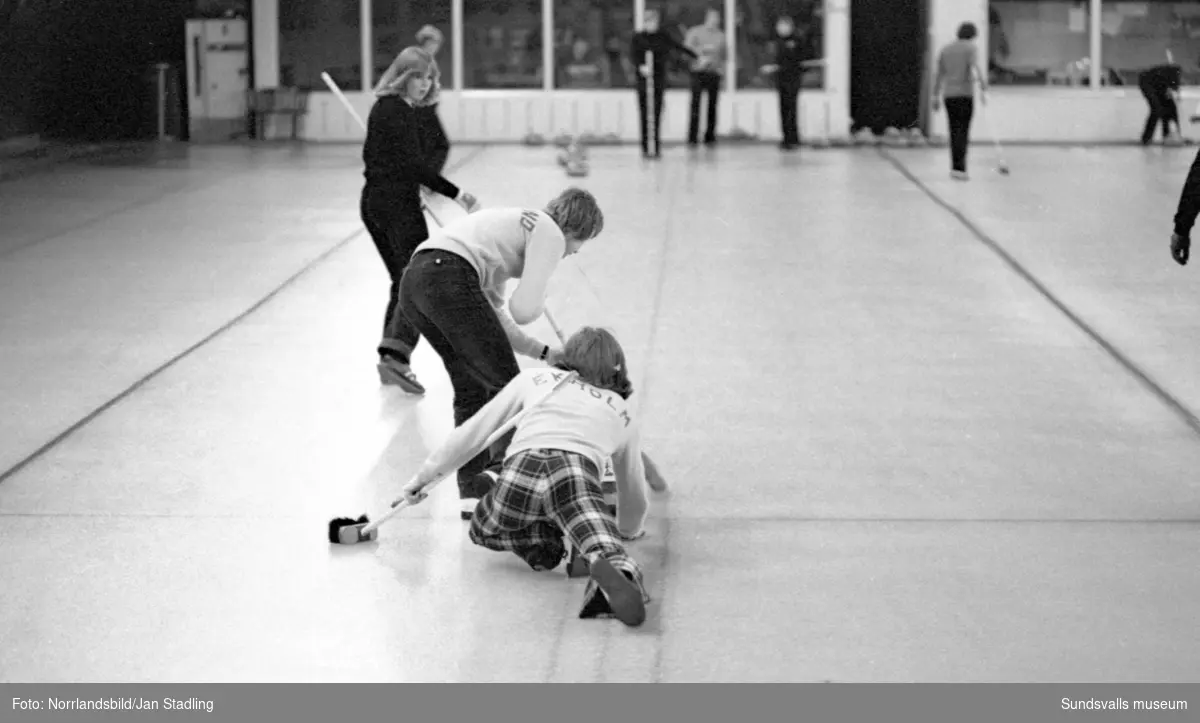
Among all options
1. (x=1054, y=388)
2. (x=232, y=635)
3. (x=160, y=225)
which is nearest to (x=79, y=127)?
(x=160, y=225)

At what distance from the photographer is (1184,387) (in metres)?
10.2

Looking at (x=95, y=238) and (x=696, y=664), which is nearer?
(x=696, y=664)

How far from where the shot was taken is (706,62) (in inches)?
1001

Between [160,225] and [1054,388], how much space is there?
996 centimetres

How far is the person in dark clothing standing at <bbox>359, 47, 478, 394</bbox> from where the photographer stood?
9500mm

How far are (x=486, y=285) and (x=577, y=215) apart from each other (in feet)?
1.90

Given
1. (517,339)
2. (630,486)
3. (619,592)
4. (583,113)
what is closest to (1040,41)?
(583,113)

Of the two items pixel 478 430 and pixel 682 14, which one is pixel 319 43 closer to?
pixel 682 14

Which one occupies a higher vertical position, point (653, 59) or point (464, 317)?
point (653, 59)

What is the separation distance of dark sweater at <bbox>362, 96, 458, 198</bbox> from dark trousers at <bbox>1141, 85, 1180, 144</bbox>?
18275mm

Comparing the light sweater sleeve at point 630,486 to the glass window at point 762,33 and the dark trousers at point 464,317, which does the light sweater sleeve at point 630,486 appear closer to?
the dark trousers at point 464,317

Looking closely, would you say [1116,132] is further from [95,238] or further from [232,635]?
[232,635]

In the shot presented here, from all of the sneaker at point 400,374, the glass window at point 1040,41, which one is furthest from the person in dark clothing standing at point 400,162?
the glass window at point 1040,41

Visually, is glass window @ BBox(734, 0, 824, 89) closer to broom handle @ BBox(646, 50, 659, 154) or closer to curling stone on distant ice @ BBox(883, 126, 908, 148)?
curling stone on distant ice @ BBox(883, 126, 908, 148)
